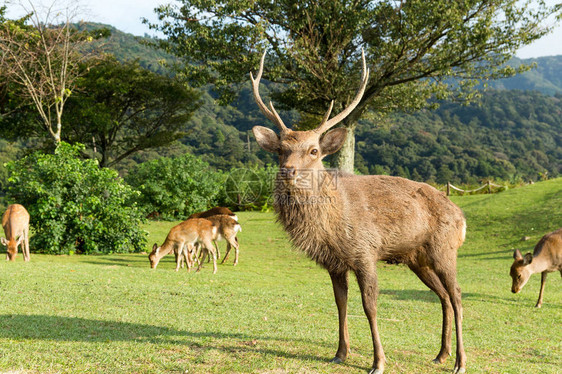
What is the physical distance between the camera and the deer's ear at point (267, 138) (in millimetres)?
4746

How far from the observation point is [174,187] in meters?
22.7

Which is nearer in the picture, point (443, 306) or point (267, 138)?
point (267, 138)

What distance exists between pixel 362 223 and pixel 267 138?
1.31 m

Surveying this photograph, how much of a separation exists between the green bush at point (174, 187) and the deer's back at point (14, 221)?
32.4 ft

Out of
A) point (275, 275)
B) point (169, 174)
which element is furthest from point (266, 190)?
point (275, 275)

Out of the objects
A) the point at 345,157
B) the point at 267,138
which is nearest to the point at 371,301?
the point at 267,138

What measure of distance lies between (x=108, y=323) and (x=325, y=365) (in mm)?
2788

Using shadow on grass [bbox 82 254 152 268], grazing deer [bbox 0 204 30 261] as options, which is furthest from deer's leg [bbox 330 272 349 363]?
grazing deer [bbox 0 204 30 261]

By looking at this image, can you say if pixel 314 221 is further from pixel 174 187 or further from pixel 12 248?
pixel 174 187

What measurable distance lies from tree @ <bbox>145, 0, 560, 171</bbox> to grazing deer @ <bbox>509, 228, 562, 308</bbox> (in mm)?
7044

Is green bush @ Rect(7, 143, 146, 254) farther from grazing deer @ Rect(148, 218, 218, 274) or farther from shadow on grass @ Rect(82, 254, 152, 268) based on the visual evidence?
grazing deer @ Rect(148, 218, 218, 274)

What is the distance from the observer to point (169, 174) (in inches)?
893

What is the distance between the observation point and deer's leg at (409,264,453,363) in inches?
191

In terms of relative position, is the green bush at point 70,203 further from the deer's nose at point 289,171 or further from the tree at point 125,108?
the deer's nose at point 289,171
